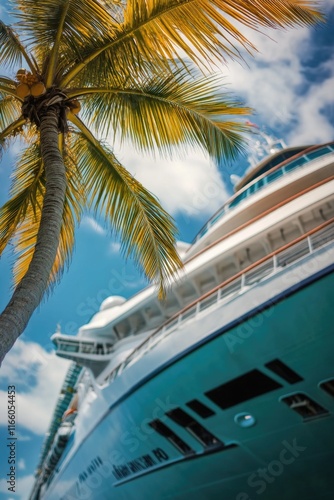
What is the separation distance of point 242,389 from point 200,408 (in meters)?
1.18

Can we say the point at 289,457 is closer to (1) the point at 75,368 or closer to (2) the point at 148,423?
(2) the point at 148,423

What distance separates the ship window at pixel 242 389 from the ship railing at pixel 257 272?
1.43m

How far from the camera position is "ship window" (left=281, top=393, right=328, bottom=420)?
7.18m

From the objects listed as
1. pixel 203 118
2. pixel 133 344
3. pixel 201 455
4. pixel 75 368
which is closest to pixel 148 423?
pixel 201 455

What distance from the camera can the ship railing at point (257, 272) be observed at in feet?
24.6

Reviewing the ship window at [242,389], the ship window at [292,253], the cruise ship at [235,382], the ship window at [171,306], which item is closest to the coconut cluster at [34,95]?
the cruise ship at [235,382]

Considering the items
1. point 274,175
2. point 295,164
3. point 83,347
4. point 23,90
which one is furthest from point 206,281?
point 23,90

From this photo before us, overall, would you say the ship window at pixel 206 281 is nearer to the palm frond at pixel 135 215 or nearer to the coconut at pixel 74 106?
the palm frond at pixel 135 215

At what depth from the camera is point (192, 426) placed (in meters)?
8.95

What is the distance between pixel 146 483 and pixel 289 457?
4.33 meters

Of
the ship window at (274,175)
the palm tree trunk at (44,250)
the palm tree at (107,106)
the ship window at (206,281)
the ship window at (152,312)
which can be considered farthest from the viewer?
the ship window at (274,175)

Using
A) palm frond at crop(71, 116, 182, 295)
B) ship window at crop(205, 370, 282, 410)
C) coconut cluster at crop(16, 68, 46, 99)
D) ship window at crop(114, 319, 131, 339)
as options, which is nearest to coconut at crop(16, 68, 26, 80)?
coconut cluster at crop(16, 68, 46, 99)

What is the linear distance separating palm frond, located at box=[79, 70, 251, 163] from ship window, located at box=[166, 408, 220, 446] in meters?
5.32

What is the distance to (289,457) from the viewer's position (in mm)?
7633
